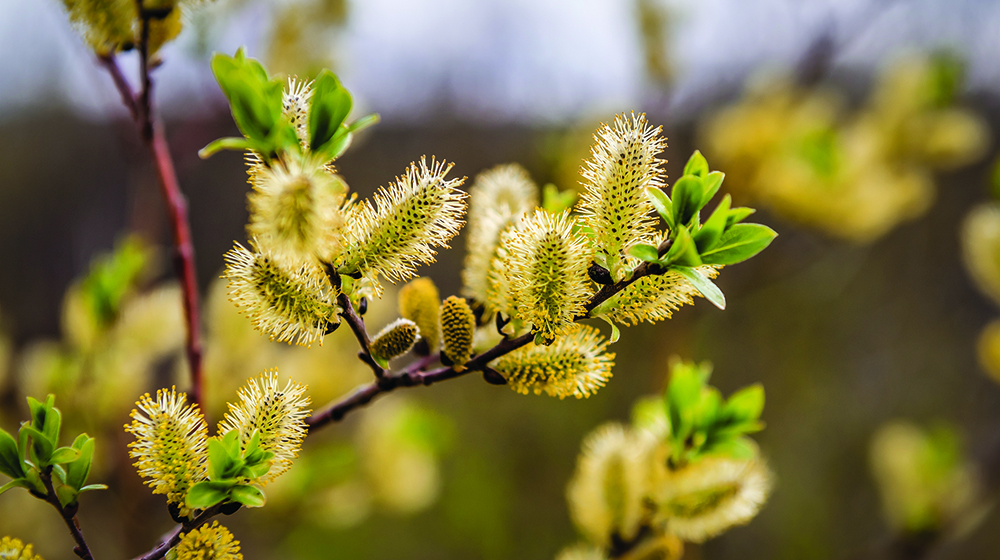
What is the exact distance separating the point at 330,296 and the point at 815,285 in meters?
4.21

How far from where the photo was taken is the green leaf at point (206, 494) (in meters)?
0.32

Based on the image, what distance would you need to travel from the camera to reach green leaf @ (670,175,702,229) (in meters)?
0.32

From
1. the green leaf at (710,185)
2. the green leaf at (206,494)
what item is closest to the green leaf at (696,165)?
the green leaf at (710,185)

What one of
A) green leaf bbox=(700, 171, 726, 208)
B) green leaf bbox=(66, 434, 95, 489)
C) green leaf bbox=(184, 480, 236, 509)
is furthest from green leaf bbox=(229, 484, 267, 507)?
green leaf bbox=(700, 171, 726, 208)

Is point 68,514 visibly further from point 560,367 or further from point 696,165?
point 696,165

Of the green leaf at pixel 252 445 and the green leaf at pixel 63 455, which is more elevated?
the green leaf at pixel 252 445

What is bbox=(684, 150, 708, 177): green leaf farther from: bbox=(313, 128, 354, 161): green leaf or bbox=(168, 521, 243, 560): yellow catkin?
bbox=(168, 521, 243, 560): yellow catkin

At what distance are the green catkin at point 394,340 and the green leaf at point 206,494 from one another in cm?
12

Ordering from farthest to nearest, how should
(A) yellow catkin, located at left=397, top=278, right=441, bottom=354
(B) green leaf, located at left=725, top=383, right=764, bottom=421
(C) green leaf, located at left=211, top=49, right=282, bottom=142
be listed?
(B) green leaf, located at left=725, top=383, right=764, bottom=421, (A) yellow catkin, located at left=397, top=278, right=441, bottom=354, (C) green leaf, located at left=211, top=49, right=282, bottom=142

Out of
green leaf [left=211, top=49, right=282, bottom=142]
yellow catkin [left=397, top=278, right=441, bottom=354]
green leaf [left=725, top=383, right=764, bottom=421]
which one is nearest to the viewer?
green leaf [left=211, top=49, right=282, bottom=142]

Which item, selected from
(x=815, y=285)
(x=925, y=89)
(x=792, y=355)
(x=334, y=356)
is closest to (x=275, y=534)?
(x=334, y=356)

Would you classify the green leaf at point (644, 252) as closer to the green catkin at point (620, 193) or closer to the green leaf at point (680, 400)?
the green catkin at point (620, 193)

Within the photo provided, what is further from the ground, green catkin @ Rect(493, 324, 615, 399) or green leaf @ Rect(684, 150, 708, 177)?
green leaf @ Rect(684, 150, 708, 177)

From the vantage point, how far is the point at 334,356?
1111mm
